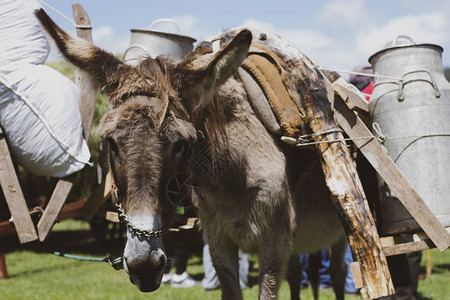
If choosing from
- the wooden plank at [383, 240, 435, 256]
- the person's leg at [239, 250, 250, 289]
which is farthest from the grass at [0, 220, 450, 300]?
the wooden plank at [383, 240, 435, 256]

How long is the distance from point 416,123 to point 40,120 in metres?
2.42

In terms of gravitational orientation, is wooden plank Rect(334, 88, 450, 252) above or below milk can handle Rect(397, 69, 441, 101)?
below

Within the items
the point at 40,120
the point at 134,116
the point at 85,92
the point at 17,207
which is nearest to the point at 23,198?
the point at 17,207

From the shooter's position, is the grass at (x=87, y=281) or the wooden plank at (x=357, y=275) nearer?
the wooden plank at (x=357, y=275)

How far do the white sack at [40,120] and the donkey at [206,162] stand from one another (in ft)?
2.59

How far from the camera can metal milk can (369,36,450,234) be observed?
2.89 meters

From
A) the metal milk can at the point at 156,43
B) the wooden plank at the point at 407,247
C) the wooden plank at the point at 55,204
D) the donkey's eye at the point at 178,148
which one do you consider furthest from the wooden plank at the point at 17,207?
the wooden plank at the point at 407,247

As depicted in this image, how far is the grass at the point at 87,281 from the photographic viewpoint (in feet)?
20.8

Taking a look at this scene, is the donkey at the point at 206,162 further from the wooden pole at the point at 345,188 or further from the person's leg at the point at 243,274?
the person's leg at the point at 243,274

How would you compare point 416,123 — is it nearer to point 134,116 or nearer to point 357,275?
point 357,275

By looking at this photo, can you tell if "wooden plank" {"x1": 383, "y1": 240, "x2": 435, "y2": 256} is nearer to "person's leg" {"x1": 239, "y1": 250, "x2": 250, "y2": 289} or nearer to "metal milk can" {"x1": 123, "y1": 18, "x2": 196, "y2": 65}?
"metal milk can" {"x1": 123, "y1": 18, "x2": 196, "y2": 65}

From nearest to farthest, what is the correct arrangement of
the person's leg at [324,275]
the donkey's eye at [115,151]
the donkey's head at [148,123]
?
the donkey's head at [148,123] → the donkey's eye at [115,151] → the person's leg at [324,275]

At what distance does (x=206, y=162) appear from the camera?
2.69m

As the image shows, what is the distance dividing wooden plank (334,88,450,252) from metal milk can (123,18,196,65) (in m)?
1.49
